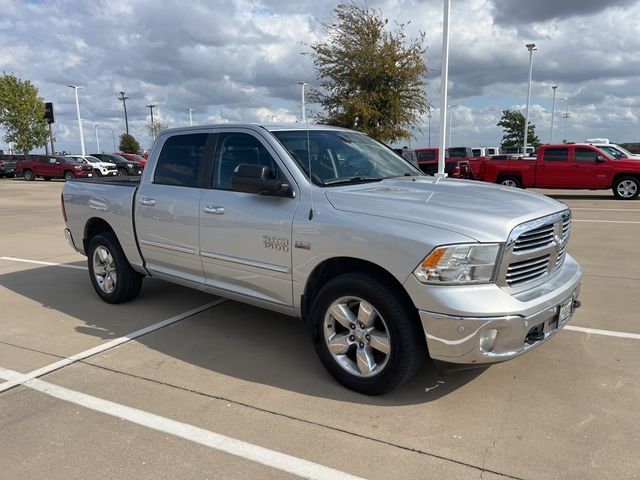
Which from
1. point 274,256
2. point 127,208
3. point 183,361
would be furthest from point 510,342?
point 127,208

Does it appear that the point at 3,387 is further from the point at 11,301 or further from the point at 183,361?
the point at 11,301

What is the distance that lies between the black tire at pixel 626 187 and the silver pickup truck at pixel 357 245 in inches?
585

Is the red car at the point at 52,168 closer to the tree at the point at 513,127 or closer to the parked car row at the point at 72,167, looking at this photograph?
the parked car row at the point at 72,167

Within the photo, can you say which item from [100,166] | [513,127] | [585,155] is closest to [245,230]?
[585,155]

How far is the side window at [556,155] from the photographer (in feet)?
57.2

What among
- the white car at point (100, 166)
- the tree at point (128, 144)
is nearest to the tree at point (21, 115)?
the white car at point (100, 166)

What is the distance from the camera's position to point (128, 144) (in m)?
76.2

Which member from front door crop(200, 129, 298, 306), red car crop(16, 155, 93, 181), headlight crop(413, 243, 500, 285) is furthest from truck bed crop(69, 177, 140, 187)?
red car crop(16, 155, 93, 181)

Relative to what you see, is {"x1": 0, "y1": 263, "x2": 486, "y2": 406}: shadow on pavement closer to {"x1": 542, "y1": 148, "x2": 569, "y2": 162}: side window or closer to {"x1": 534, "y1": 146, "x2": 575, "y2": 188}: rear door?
{"x1": 534, "y1": 146, "x2": 575, "y2": 188}: rear door

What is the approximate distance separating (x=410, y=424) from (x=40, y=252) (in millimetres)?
8034

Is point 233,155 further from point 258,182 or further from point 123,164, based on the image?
point 123,164

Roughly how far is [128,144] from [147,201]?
77402 mm

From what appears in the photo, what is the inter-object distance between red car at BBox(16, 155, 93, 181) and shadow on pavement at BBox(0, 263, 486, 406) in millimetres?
26791

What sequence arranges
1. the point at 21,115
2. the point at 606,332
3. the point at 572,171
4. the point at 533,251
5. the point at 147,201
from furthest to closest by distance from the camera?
the point at 21,115 → the point at 572,171 → the point at 147,201 → the point at 606,332 → the point at 533,251
